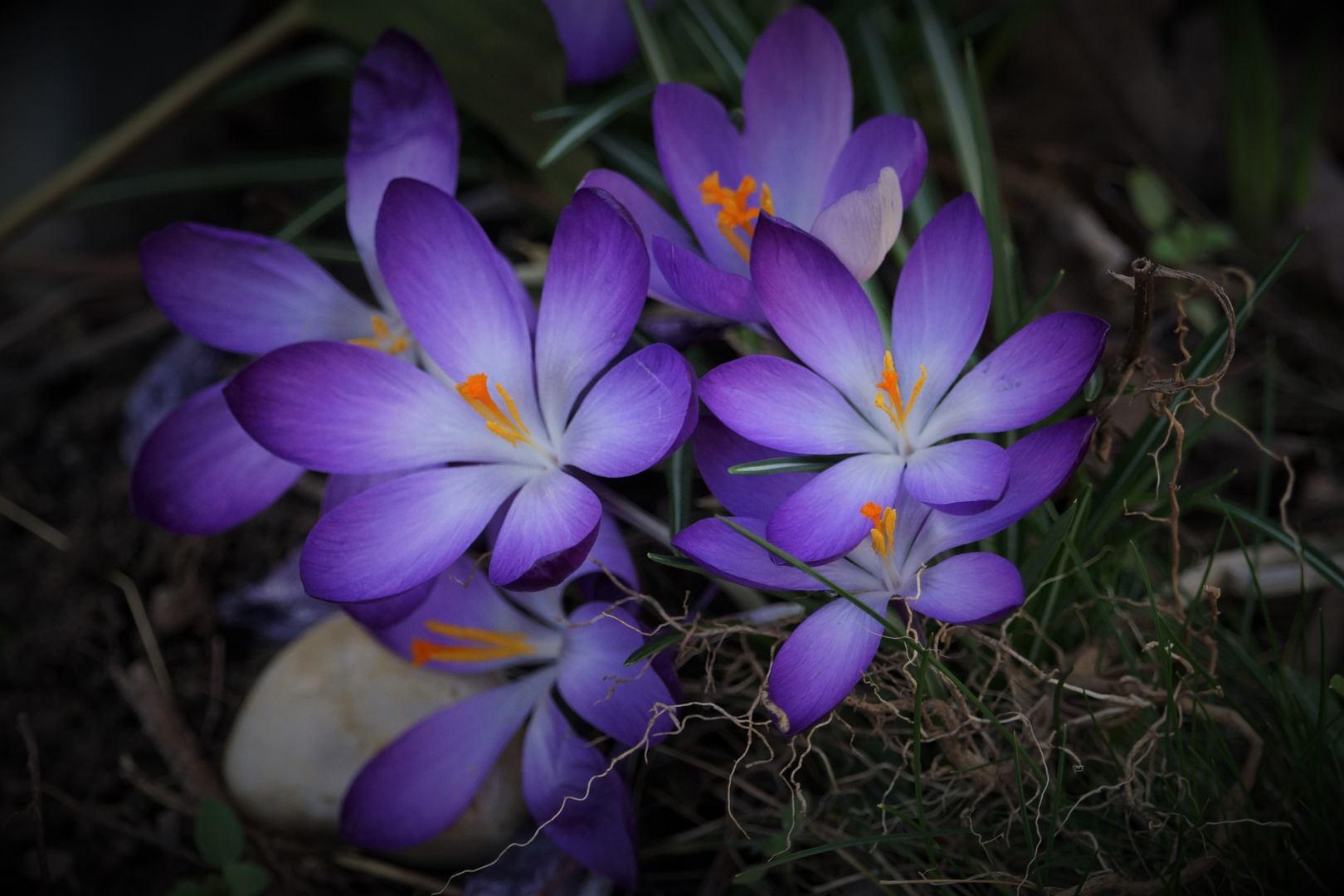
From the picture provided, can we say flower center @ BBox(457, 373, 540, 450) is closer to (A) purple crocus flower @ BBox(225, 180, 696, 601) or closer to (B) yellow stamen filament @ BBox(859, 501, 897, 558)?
(A) purple crocus flower @ BBox(225, 180, 696, 601)

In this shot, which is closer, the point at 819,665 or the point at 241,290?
the point at 819,665

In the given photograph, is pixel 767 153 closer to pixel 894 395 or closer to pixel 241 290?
pixel 894 395

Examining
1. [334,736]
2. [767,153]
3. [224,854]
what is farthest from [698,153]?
[224,854]

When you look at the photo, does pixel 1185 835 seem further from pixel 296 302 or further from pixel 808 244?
pixel 296 302

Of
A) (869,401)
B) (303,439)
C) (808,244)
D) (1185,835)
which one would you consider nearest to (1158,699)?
(1185,835)

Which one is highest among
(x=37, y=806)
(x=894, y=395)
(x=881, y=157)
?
(x=881, y=157)

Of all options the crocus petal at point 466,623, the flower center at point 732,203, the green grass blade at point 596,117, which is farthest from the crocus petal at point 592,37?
the crocus petal at point 466,623
